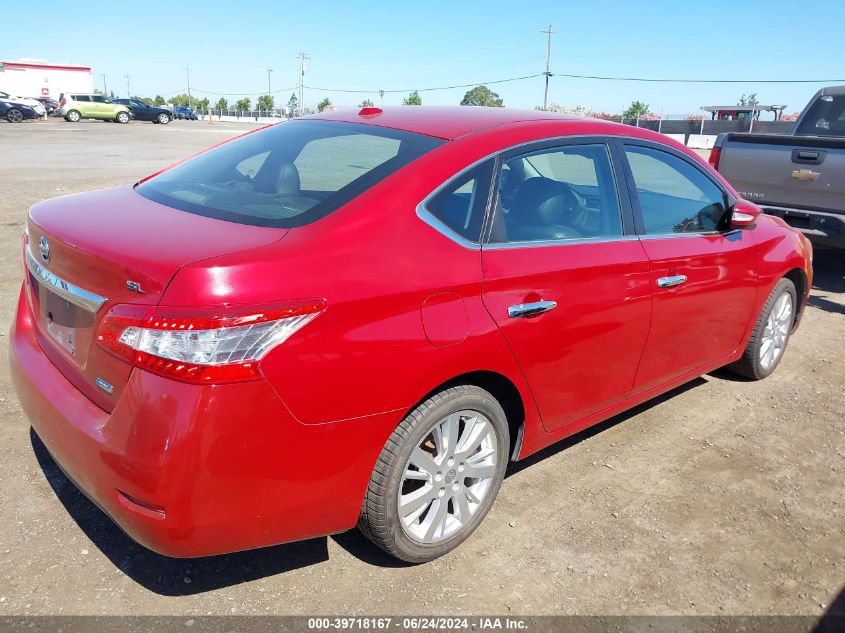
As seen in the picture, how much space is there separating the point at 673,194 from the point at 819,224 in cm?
368

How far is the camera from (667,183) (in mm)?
3887

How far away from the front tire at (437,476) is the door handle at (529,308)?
1.08ft

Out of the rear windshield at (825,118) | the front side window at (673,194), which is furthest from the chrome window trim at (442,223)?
the rear windshield at (825,118)

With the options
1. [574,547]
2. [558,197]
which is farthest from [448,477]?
[558,197]

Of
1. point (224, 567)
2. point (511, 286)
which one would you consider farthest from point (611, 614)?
point (224, 567)

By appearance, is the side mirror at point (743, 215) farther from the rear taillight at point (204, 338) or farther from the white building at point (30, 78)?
the white building at point (30, 78)

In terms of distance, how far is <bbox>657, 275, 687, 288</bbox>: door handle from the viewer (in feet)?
11.1

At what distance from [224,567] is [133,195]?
1.59 metres

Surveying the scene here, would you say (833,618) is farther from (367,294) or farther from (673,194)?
(673,194)

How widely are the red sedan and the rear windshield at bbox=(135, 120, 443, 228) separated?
Answer: 14 mm

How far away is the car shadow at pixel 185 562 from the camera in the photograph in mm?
2590

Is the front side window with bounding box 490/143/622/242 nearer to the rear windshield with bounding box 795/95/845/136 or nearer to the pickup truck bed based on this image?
the pickup truck bed

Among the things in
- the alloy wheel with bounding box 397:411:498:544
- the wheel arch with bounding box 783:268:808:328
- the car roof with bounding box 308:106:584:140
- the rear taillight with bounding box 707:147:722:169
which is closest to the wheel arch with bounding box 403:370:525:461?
the alloy wheel with bounding box 397:411:498:544

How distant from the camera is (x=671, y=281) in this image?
345cm
